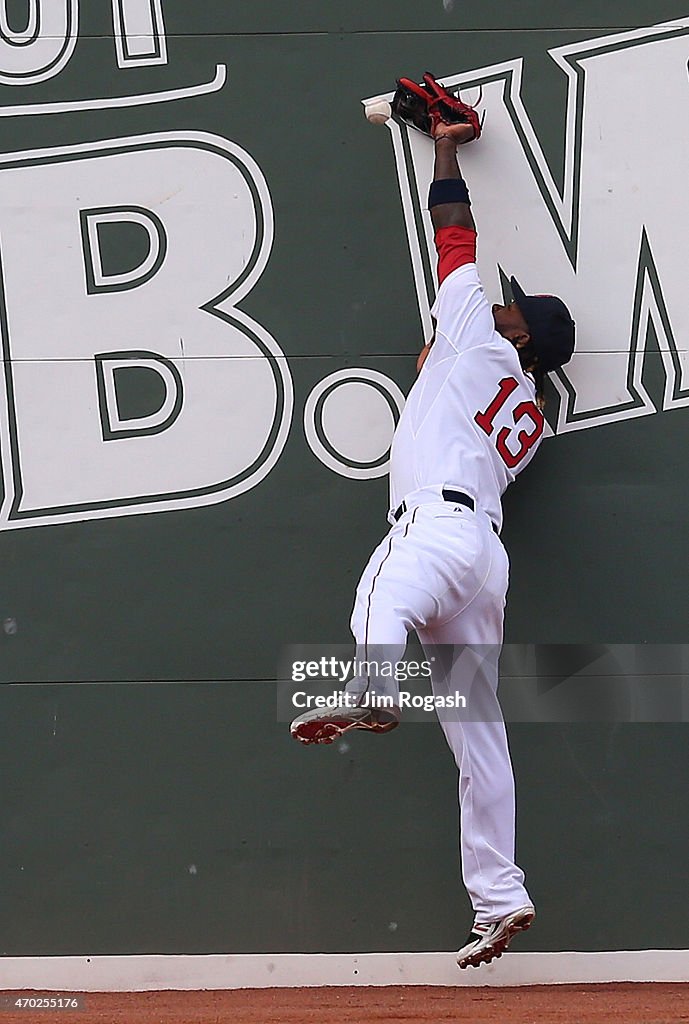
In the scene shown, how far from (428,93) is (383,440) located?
3.97ft

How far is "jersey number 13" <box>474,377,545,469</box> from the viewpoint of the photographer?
4.22 m

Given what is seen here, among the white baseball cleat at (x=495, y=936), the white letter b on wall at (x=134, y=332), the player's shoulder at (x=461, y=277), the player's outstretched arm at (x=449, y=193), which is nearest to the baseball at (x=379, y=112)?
the player's outstretched arm at (x=449, y=193)

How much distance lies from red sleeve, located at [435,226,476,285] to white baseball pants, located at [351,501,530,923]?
853mm

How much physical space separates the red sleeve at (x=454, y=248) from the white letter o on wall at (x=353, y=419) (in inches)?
17.7

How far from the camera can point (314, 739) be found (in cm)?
357

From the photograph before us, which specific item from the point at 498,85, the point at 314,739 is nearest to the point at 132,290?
the point at 498,85

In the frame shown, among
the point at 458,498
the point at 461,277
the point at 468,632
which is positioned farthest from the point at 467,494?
the point at 461,277

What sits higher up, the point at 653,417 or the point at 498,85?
the point at 498,85

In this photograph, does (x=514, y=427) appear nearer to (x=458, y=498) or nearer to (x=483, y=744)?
(x=458, y=498)

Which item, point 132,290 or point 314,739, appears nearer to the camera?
point 314,739

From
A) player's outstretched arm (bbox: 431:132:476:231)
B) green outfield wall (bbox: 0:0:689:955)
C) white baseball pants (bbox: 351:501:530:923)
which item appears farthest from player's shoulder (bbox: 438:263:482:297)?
white baseball pants (bbox: 351:501:530:923)

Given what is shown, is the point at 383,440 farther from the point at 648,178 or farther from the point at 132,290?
the point at 648,178

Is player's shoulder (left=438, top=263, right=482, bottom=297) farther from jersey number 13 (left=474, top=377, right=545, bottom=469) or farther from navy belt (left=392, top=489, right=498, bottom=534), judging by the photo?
navy belt (left=392, top=489, right=498, bottom=534)

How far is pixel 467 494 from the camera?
4.08m
